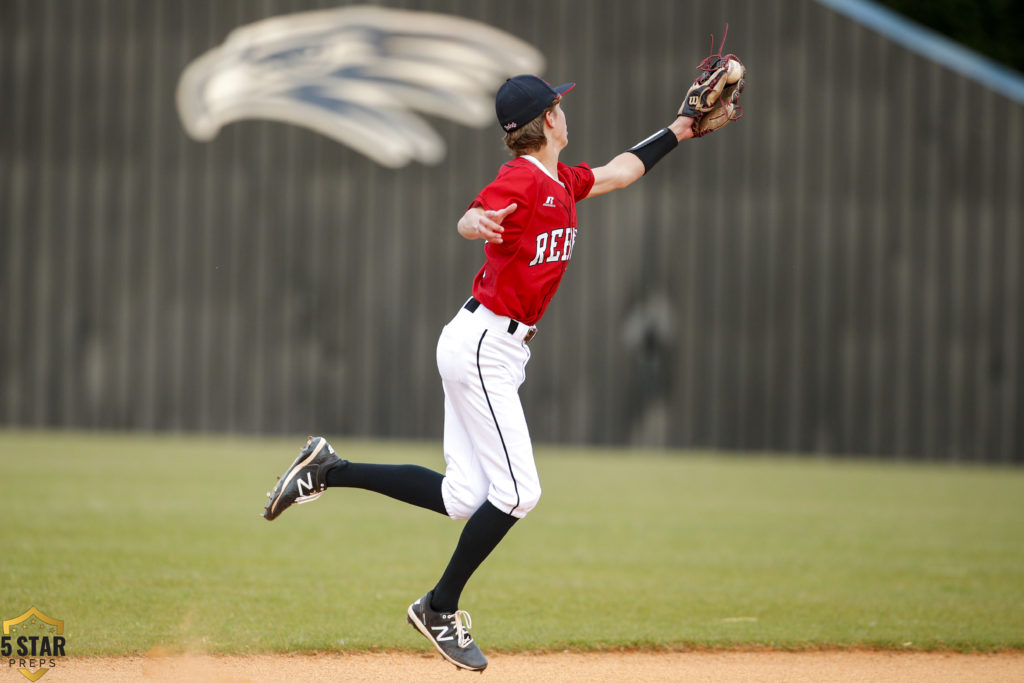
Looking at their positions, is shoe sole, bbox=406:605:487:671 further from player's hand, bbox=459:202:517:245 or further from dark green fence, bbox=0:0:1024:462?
dark green fence, bbox=0:0:1024:462

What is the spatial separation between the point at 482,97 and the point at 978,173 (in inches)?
268

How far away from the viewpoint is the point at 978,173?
14695 mm

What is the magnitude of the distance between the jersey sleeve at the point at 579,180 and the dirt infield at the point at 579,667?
6.36ft

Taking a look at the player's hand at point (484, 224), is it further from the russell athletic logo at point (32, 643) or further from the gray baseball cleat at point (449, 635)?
the russell athletic logo at point (32, 643)

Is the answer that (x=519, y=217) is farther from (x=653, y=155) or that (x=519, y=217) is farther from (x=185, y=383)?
(x=185, y=383)

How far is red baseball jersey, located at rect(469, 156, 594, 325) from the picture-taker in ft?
12.7

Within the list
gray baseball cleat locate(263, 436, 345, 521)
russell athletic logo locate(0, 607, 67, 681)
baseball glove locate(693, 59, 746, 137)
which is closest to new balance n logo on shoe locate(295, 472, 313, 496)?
gray baseball cleat locate(263, 436, 345, 521)

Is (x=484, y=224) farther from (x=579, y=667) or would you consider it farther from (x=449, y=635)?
(x=579, y=667)

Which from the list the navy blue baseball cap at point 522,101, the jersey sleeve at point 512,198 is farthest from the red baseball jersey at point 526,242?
the navy blue baseball cap at point 522,101

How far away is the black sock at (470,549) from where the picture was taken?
3.96 meters

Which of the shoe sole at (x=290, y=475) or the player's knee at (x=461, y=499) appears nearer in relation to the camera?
the player's knee at (x=461, y=499)

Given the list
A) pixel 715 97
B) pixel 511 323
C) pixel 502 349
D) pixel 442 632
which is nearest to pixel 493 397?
pixel 502 349

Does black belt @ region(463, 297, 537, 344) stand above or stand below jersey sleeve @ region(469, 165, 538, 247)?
below

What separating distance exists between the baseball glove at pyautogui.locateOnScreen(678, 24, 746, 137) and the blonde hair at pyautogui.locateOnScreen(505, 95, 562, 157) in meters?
0.92
